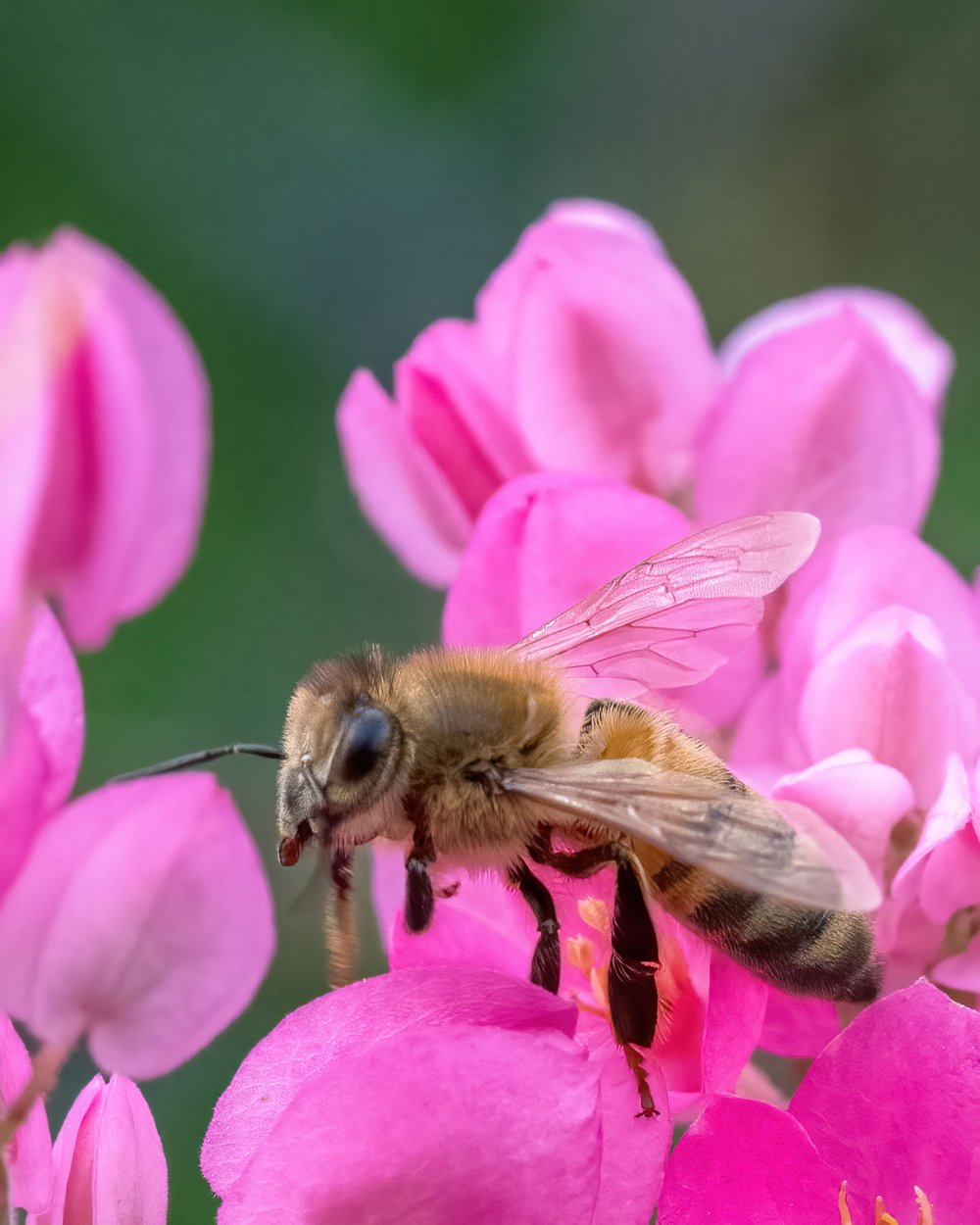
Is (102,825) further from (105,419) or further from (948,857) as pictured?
(948,857)

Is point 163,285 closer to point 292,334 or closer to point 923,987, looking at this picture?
point 292,334

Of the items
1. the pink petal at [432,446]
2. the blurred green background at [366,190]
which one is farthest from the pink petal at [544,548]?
the blurred green background at [366,190]

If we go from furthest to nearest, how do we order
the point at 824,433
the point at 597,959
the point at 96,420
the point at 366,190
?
the point at 366,190 < the point at 824,433 < the point at 597,959 < the point at 96,420

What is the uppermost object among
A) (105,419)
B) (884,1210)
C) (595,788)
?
(105,419)

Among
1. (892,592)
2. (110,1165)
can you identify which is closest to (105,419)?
(110,1165)

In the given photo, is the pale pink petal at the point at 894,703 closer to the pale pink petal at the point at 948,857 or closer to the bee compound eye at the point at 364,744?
the pale pink petal at the point at 948,857

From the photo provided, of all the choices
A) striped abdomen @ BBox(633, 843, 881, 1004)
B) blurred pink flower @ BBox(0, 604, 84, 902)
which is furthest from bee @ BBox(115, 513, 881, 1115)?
blurred pink flower @ BBox(0, 604, 84, 902)

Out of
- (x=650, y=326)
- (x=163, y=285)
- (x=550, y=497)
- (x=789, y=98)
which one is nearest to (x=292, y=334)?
(x=163, y=285)
